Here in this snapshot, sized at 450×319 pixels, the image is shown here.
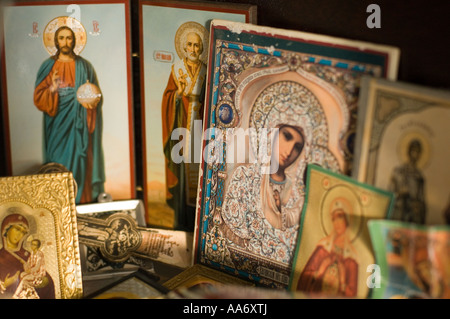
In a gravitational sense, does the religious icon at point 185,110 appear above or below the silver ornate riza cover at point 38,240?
above

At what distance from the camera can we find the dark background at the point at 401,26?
3.33 ft

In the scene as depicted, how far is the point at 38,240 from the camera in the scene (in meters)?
1.30

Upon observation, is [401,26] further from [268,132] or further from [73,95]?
[73,95]

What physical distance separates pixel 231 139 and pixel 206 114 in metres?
0.11

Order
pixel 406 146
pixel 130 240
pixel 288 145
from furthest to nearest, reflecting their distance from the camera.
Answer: pixel 130 240 < pixel 288 145 < pixel 406 146

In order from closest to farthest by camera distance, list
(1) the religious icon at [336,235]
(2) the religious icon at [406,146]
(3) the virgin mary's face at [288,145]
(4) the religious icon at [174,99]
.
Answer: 1. (2) the religious icon at [406,146]
2. (1) the religious icon at [336,235]
3. (3) the virgin mary's face at [288,145]
4. (4) the religious icon at [174,99]

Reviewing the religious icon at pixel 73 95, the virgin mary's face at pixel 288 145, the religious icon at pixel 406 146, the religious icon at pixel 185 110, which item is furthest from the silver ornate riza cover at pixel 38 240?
the religious icon at pixel 406 146

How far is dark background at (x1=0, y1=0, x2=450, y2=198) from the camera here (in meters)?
1.02

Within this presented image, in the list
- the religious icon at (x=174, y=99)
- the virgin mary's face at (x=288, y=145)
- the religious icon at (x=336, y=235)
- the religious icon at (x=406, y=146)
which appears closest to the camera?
the religious icon at (x=406, y=146)

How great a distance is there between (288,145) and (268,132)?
0.07 metres

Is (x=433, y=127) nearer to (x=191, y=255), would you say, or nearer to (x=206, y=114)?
(x=206, y=114)

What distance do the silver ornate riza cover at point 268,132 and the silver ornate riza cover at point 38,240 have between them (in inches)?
14.5

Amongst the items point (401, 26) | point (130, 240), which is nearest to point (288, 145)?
point (401, 26)

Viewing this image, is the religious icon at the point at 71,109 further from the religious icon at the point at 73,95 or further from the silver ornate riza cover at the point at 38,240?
the silver ornate riza cover at the point at 38,240
